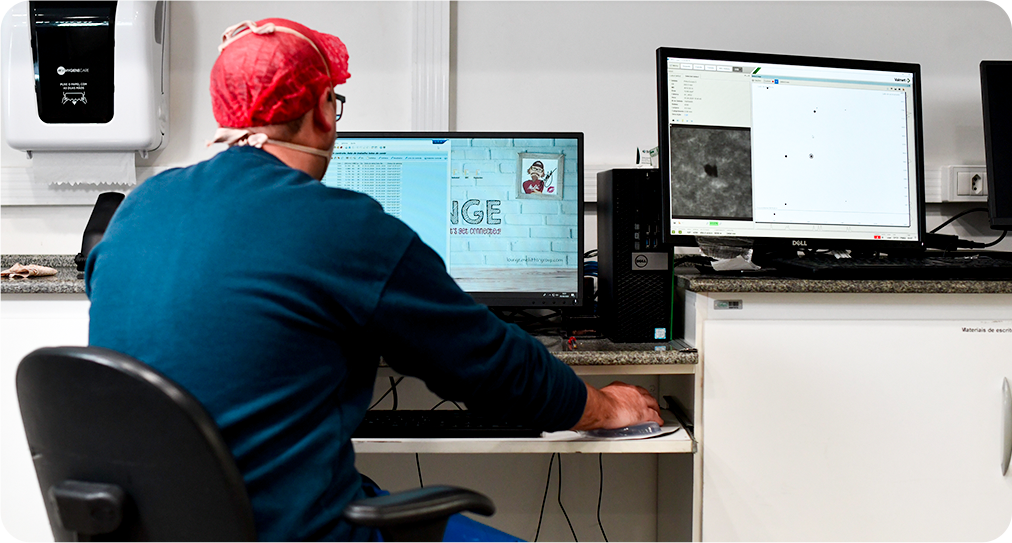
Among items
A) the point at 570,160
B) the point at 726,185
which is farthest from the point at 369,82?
the point at 726,185

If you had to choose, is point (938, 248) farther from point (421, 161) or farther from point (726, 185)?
point (421, 161)

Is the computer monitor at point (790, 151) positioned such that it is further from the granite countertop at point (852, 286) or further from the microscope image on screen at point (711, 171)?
the granite countertop at point (852, 286)

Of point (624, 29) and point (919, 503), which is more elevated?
point (624, 29)

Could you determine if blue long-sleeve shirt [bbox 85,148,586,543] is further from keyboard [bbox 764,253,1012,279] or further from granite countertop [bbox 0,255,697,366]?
keyboard [bbox 764,253,1012,279]

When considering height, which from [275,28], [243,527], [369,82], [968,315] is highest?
[369,82]

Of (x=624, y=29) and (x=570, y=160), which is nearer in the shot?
(x=570, y=160)

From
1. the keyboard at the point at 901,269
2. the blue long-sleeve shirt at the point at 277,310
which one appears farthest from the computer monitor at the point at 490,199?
the blue long-sleeve shirt at the point at 277,310

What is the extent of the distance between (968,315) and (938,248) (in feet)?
1.56

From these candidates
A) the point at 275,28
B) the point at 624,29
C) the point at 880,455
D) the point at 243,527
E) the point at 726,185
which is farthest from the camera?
the point at 624,29

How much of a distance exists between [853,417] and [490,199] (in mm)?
832

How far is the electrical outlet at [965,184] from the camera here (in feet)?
6.02

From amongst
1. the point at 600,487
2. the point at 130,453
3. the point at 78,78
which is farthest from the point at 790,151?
the point at 78,78

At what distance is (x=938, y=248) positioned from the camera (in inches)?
65.7

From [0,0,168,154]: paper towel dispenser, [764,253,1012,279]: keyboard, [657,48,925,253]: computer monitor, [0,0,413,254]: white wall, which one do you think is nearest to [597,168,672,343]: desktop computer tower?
[657,48,925,253]: computer monitor
